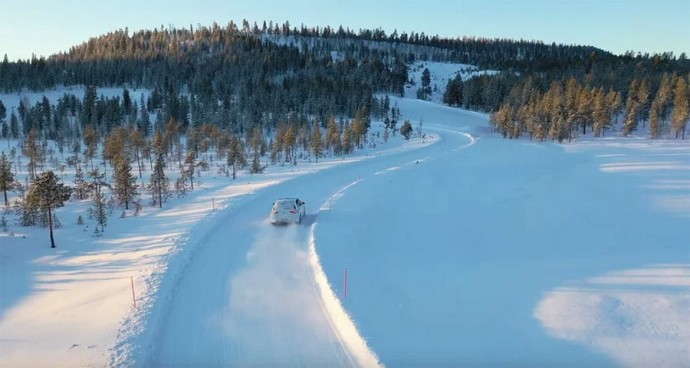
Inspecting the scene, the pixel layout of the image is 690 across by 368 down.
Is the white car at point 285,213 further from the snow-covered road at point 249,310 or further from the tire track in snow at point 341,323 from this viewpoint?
the tire track in snow at point 341,323

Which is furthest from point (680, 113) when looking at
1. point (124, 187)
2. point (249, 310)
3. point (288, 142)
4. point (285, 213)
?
point (249, 310)

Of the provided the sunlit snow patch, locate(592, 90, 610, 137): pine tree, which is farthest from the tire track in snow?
locate(592, 90, 610, 137): pine tree

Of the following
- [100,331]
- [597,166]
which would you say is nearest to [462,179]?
[597,166]

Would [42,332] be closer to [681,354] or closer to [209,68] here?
[681,354]

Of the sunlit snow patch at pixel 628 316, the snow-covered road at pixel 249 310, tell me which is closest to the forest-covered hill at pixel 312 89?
the sunlit snow patch at pixel 628 316

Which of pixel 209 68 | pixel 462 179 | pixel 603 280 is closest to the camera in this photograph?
pixel 603 280

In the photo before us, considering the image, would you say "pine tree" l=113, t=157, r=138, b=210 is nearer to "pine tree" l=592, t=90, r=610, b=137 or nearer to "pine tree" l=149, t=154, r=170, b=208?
"pine tree" l=149, t=154, r=170, b=208

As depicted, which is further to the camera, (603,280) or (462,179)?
(462,179)

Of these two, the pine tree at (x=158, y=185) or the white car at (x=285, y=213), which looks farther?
the pine tree at (x=158, y=185)

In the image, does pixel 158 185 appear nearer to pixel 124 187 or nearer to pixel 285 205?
pixel 124 187
